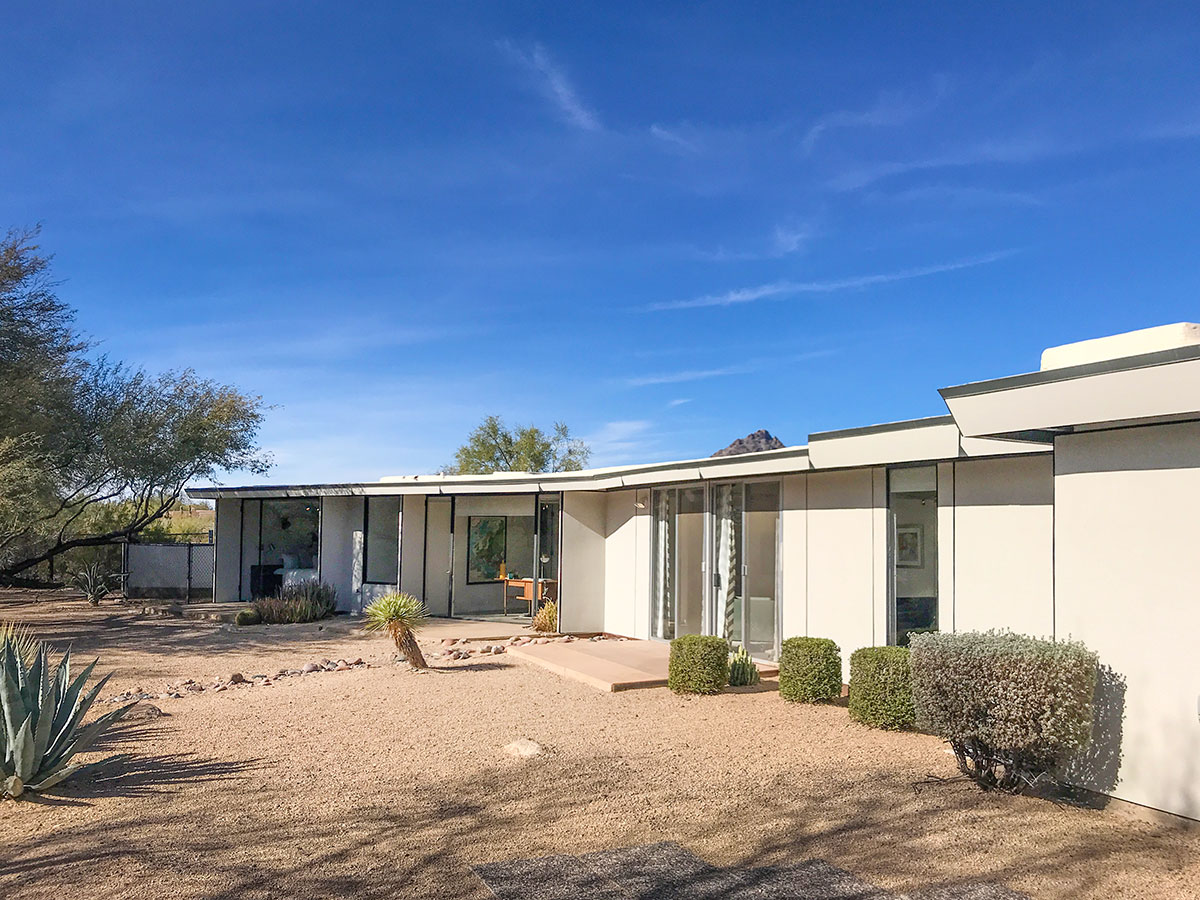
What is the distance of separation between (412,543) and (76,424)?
7151 mm

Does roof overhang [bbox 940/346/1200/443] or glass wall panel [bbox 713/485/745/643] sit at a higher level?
roof overhang [bbox 940/346/1200/443]

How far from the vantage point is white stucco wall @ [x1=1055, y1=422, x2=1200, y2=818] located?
500 centimetres

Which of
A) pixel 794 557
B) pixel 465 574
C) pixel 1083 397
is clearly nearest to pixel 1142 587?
pixel 1083 397

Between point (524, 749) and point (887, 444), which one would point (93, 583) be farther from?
point (887, 444)

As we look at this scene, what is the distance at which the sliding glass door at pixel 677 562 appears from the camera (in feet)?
40.9

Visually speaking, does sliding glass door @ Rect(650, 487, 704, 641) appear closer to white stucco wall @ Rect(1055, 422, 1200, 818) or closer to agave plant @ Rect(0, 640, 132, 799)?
white stucco wall @ Rect(1055, 422, 1200, 818)

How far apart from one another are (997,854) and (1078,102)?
9.75 metres

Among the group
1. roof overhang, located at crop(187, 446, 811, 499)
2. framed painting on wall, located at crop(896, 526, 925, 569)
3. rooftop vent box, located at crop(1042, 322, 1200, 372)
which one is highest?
rooftop vent box, located at crop(1042, 322, 1200, 372)

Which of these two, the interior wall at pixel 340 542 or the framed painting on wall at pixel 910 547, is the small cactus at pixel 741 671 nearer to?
the framed painting on wall at pixel 910 547

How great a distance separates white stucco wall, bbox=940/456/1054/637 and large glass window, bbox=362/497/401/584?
12.4 metres

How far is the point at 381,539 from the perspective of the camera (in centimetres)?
1853

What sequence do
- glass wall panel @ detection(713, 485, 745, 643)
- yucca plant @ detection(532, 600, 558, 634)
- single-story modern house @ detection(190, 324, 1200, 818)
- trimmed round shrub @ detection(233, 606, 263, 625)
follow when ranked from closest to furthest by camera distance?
single-story modern house @ detection(190, 324, 1200, 818)
glass wall panel @ detection(713, 485, 745, 643)
yucca plant @ detection(532, 600, 558, 634)
trimmed round shrub @ detection(233, 606, 263, 625)

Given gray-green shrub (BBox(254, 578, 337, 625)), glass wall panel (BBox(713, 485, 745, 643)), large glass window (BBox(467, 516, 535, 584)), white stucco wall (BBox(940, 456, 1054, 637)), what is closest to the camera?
white stucco wall (BBox(940, 456, 1054, 637))

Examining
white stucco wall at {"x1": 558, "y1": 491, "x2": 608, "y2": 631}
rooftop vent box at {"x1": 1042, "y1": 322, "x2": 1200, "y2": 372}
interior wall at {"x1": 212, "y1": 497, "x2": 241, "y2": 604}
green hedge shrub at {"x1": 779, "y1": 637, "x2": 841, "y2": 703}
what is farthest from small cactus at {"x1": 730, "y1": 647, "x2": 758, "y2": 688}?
interior wall at {"x1": 212, "y1": 497, "x2": 241, "y2": 604}
